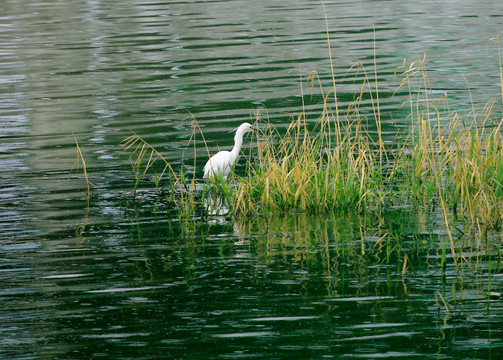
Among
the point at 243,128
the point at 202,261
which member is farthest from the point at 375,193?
the point at 202,261

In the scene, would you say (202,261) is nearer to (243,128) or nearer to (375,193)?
(375,193)

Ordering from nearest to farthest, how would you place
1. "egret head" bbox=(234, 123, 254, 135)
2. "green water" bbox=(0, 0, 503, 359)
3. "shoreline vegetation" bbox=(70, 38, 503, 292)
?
1. "green water" bbox=(0, 0, 503, 359)
2. "shoreline vegetation" bbox=(70, 38, 503, 292)
3. "egret head" bbox=(234, 123, 254, 135)

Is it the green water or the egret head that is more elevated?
the egret head

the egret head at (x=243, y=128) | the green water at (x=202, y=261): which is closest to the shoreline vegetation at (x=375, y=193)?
the green water at (x=202, y=261)

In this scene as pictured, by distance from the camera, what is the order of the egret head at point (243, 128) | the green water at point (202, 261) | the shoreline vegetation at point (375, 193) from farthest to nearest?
1. the egret head at point (243, 128)
2. the shoreline vegetation at point (375, 193)
3. the green water at point (202, 261)

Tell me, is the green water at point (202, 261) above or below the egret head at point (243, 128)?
below

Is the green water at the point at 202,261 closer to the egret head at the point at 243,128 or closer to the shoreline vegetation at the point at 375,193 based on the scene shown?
the shoreline vegetation at the point at 375,193

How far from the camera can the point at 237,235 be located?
832cm

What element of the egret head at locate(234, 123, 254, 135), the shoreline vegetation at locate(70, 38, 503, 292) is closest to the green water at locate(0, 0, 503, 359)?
the shoreline vegetation at locate(70, 38, 503, 292)

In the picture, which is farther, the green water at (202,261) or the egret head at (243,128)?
the egret head at (243,128)

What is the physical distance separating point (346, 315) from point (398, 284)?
74cm

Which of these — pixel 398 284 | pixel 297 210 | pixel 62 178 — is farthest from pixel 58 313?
pixel 62 178

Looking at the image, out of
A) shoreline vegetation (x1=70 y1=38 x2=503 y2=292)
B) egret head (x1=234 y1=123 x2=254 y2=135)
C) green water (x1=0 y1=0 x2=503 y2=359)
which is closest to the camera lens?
green water (x1=0 y1=0 x2=503 y2=359)

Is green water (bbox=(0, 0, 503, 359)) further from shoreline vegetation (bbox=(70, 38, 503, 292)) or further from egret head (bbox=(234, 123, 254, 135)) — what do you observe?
egret head (bbox=(234, 123, 254, 135))
